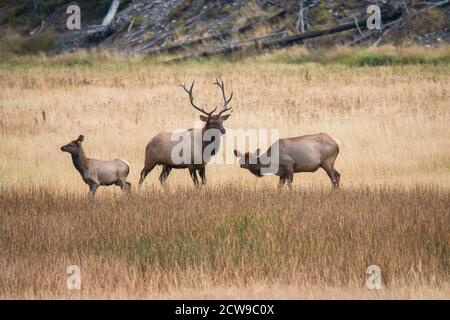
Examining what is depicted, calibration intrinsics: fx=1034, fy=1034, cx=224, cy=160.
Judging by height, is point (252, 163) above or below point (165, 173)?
above

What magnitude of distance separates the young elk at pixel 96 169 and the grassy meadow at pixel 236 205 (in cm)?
21

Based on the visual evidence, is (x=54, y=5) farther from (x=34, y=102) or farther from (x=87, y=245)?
(x=87, y=245)

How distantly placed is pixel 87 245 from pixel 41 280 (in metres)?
1.54

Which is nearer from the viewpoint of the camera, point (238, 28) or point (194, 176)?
point (194, 176)

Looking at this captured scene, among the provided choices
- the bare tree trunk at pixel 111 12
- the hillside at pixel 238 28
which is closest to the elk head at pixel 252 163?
the hillside at pixel 238 28

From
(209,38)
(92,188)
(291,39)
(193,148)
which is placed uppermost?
(209,38)

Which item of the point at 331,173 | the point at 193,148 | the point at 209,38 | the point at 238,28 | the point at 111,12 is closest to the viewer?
the point at 331,173

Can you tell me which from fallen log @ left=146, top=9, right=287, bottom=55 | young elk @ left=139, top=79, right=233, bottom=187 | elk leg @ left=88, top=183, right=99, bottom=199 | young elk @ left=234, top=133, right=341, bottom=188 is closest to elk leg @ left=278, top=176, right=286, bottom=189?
young elk @ left=234, top=133, right=341, bottom=188

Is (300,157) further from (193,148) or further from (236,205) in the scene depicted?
(236,205)

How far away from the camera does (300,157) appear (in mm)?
14242

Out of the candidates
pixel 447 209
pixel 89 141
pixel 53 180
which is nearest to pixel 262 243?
pixel 447 209

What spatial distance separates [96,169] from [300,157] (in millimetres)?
2793

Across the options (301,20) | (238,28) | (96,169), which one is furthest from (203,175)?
(238,28)
